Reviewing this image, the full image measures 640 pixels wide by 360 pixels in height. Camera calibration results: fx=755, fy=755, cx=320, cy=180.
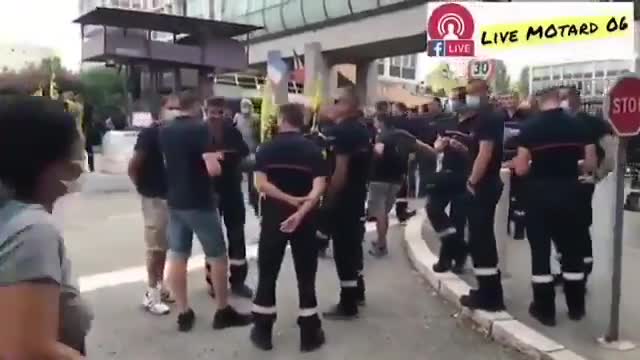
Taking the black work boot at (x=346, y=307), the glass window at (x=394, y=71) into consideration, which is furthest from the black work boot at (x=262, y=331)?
the glass window at (x=394, y=71)

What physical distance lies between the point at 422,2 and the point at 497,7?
37.2 feet

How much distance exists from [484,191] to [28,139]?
470cm

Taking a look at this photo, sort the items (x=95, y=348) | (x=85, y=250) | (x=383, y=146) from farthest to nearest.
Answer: (x=85, y=250), (x=383, y=146), (x=95, y=348)

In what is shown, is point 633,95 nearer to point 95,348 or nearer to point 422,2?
point 95,348

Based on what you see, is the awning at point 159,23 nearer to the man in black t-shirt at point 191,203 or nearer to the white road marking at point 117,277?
the white road marking at point 117,277

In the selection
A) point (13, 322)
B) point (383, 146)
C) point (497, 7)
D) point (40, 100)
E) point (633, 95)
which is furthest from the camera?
point (497, 7)

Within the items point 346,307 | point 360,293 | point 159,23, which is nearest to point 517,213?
point 360,293

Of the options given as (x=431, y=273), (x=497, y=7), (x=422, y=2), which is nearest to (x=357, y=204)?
(x=431, y=273)

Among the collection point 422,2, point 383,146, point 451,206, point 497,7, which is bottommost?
point 451,206

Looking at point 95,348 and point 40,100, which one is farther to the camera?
point 95,348

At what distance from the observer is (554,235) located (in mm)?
6082

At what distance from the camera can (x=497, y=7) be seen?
16047mm

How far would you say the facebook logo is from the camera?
50.9ft
